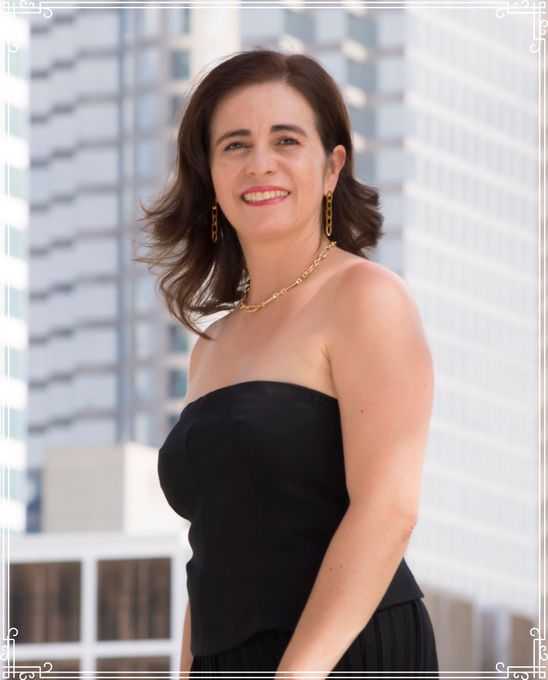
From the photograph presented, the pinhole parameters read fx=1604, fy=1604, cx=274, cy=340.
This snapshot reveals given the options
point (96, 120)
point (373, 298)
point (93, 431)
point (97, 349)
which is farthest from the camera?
point (96, 120)

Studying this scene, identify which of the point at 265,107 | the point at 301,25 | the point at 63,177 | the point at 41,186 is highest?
the point at 301,25

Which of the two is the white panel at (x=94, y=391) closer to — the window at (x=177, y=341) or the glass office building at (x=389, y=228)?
the glass office building at (x=389, y=228)

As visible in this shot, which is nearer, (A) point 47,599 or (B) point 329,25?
(A) point 47,599

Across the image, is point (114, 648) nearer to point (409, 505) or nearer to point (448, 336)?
point (409, 505)

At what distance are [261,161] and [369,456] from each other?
529 mm

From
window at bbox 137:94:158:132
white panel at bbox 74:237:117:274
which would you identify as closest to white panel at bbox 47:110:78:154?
window at bbox 137:94:158:132

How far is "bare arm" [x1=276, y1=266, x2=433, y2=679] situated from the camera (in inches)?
84.1

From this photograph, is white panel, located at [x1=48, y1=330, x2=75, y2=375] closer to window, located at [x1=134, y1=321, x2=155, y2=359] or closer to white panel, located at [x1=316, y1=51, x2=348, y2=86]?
window, located at [x1=134, y1=321, x2=155, y2=359]

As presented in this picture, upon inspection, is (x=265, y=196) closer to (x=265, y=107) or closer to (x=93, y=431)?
(x=265, y=107)

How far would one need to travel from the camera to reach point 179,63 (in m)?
81.2

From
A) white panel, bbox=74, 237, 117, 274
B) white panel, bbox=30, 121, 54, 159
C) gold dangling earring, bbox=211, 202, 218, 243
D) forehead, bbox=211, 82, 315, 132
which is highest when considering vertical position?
white panel, bbox=30, 121, 54, 159

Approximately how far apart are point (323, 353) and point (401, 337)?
119mm

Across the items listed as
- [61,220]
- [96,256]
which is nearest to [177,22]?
[61,220]

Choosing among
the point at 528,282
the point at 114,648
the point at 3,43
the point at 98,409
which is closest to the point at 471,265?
the point at 528,282
